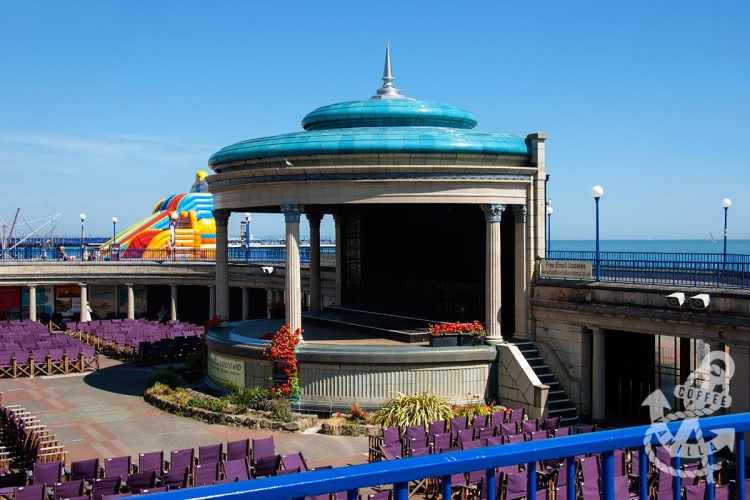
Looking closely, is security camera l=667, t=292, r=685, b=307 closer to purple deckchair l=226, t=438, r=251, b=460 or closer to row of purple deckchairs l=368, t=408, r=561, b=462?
row of purple deckchairs l=368, t=408, r=561, b=462

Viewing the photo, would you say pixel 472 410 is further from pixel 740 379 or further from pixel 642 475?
pixel 642 475

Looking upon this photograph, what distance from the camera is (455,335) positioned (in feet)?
79.3

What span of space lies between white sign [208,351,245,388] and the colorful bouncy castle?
3560 centimetres

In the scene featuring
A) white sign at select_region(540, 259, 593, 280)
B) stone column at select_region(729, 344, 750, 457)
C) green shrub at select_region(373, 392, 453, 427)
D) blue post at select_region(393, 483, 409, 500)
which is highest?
white sign at select_region(540, 259, 593, 280)

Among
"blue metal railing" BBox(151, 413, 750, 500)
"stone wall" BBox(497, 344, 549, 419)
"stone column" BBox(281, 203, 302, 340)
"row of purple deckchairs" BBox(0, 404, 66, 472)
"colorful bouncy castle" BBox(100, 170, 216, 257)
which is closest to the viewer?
"blue metal railing" BBox(151, 413, 750, 500)

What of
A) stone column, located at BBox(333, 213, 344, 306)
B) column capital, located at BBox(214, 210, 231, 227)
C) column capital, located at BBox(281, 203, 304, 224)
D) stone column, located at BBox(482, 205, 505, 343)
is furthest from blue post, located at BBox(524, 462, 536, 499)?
stone column, located at BBox(333, 213, 344, 306)

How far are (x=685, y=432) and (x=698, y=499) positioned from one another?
7.84m

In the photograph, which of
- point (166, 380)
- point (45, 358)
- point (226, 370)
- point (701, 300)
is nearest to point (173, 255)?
point (45, 358)

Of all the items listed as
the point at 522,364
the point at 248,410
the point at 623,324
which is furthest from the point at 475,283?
the point at 248,410

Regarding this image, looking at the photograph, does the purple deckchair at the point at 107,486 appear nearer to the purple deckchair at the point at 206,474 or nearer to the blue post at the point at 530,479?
the purple deckchair at the point at 206,474

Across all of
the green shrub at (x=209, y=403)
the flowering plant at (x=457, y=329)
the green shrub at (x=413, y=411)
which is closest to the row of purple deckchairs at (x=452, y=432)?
the green shrub at (x=413, y=411)

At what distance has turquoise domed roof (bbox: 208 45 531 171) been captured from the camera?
24203 millimetres

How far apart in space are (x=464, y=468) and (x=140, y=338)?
37.1 meters

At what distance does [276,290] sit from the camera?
146ft
